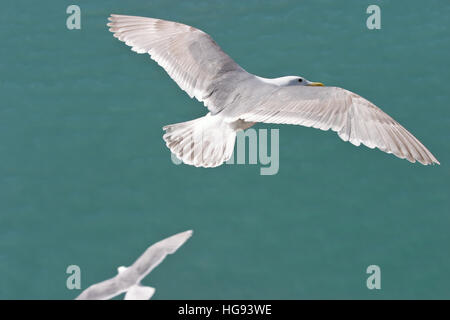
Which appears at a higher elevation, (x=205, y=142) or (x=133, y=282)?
(x=205, y=142)

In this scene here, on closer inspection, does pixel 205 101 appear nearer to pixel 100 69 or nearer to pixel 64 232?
pixel 64 232

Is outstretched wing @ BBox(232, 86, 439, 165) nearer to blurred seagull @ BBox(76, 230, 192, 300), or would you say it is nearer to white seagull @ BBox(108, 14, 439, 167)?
white seagull @ BBox(108, 14, 439, 167)

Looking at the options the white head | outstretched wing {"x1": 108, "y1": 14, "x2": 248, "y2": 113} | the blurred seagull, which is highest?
outstretched wing {"x1": 108, "y1": 14, "x2": 248, "y2": 113}

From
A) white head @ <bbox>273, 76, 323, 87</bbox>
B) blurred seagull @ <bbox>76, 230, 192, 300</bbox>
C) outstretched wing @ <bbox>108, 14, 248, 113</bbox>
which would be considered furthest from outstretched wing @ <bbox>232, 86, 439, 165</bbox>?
blurred seagull @ <bbox>76, 230, 192, 300</bbox>
